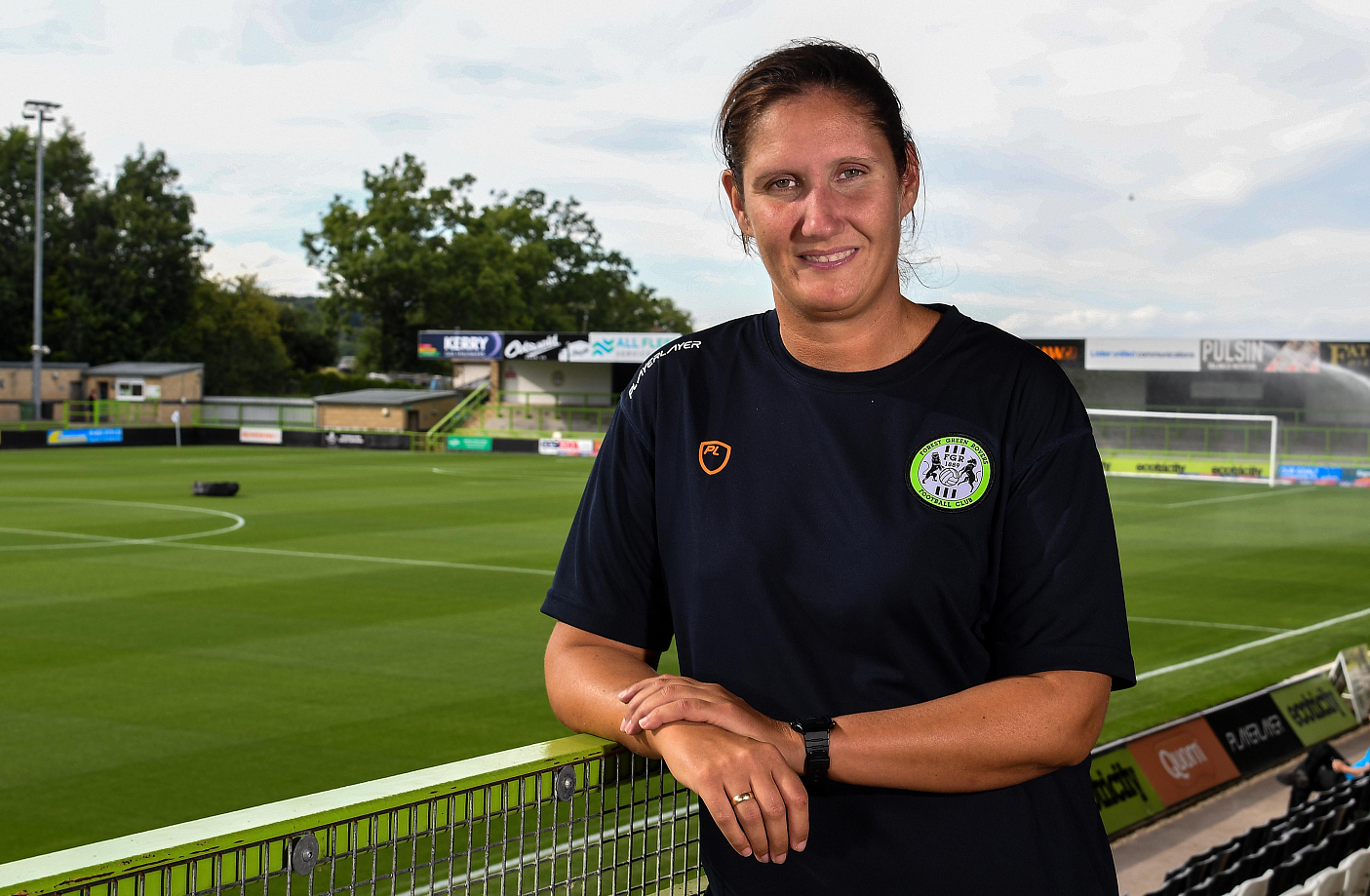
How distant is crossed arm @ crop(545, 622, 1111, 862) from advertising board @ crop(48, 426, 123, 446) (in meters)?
51.2

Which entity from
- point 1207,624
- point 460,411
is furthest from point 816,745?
point 460,411

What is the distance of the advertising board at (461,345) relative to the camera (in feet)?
200

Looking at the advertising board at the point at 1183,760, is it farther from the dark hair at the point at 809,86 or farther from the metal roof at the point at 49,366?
the metal roof at the point at 49,366

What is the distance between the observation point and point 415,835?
203 centimetres

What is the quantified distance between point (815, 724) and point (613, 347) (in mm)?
56604

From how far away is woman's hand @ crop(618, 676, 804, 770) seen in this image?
190 cm

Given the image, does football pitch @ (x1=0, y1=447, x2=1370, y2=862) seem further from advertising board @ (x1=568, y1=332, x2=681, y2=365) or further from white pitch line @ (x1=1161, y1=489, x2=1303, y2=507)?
advertising board @ (x1=568, y1=332, x2=681, y2=365)

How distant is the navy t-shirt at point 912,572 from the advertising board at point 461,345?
59.5 m

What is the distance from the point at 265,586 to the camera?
1648 centimetres

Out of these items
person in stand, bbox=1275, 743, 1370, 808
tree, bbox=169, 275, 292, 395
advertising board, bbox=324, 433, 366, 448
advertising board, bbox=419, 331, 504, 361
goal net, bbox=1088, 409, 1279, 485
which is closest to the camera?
person in stand, bbox=1275, 743, 1370, 808

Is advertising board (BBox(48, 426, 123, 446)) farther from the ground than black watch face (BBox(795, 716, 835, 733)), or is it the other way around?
black watch face (BBox(795, 716, 835, 733))

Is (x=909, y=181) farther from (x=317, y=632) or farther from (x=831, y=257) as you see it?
(x=317, y=632)

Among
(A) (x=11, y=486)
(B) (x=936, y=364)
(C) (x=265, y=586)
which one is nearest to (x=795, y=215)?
(B) (x=936, y=364)

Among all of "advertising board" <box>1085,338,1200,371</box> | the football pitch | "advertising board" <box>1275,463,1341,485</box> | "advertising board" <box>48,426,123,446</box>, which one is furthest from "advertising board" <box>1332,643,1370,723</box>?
"advertising board" <box>48,426,123,446</box>
